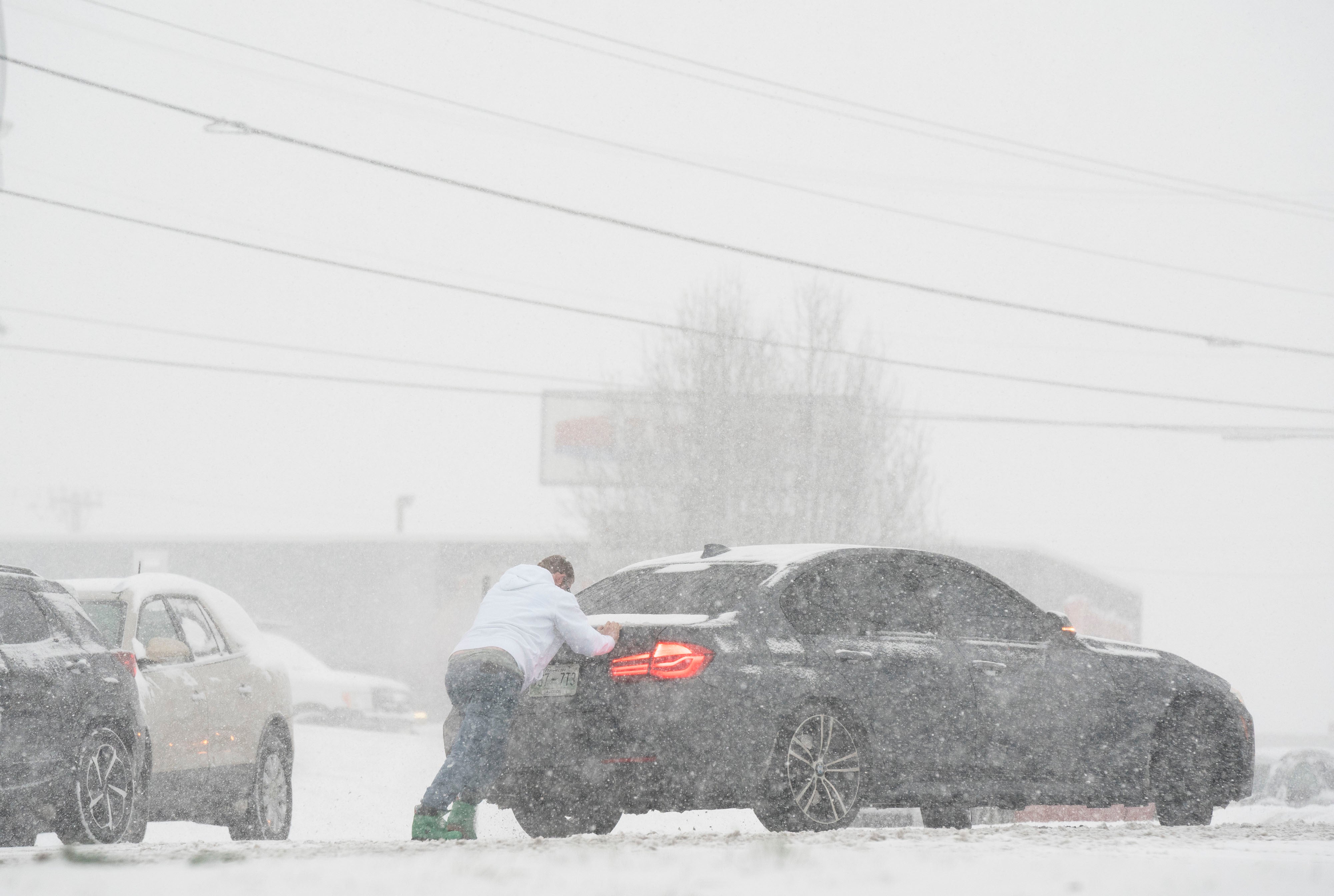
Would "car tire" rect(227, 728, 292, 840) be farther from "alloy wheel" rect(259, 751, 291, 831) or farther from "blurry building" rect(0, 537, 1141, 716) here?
"blurry building" rect(0, 537, 1141, 716)

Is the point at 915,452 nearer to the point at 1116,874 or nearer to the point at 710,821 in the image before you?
the point at 710,821

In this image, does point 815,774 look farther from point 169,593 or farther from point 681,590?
point 169,593

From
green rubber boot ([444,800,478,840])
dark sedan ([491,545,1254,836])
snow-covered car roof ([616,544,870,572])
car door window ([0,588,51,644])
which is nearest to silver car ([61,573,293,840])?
car door window ([0,588,51,644])

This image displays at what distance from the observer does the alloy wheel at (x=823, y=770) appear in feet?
23.2

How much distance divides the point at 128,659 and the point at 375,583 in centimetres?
4366

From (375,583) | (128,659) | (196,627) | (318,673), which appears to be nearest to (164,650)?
(128,659)

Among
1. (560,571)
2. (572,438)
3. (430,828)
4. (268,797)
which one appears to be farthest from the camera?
(572,438)

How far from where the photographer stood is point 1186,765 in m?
8.46

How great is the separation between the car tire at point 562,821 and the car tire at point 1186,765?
280cm

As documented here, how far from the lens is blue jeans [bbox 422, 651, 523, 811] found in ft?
22.5

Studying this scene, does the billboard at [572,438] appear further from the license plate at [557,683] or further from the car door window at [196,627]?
the license plate at [557,683]

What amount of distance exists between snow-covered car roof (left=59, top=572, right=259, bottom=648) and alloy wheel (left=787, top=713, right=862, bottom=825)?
3763mm

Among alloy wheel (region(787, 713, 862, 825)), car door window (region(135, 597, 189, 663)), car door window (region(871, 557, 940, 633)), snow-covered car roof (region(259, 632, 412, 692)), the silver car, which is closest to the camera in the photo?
alloy wheel (region(787, 713, 862, 825))

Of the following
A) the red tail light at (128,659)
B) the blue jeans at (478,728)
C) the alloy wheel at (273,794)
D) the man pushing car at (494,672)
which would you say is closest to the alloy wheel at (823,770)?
the man pushing car at (494,672)
